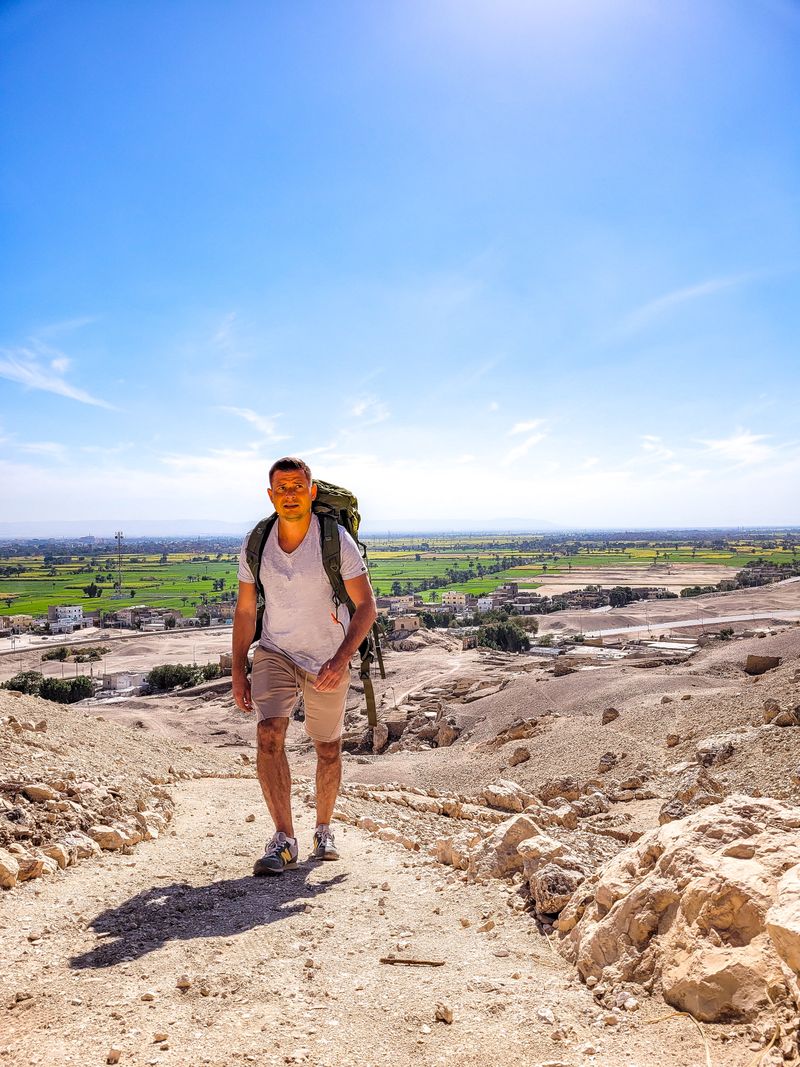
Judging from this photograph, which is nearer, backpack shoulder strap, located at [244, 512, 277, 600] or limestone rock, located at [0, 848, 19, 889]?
limestone rock, located at [0, 848, 19, 889]

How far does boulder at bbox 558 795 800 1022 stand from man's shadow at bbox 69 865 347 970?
4.82 ft

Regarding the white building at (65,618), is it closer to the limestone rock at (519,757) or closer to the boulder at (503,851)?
the limestone rock at (519,757)

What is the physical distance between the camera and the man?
4.25 metres

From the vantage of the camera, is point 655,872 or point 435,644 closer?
point 655,872

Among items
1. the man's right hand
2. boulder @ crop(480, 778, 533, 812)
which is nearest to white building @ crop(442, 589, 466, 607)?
boulder @ crop(480, 778, 533, 812)

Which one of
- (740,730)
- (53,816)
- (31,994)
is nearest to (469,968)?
(31,994)

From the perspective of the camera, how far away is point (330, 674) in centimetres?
407

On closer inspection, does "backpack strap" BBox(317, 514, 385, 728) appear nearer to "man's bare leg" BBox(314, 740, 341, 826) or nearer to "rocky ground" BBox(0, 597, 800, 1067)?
"man's bare leg" BBox(314, 740, 341, 826)

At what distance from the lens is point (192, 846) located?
486 cm

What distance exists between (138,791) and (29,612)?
8778 centimetres

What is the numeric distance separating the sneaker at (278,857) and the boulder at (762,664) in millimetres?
16712

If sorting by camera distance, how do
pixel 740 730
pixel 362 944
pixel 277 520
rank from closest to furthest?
pixel 362 944, pixel 277 520, pixel 740 730

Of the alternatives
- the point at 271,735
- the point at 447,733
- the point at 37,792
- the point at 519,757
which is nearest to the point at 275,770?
the point at 271,735

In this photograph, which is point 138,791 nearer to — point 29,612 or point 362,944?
point 362,944
